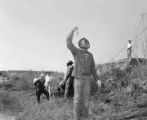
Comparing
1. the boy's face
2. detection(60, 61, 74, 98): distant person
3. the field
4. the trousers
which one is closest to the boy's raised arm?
the boy's face

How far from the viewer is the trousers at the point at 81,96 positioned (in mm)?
8393

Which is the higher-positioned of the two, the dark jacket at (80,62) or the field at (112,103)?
the dark jacket at (80,62)

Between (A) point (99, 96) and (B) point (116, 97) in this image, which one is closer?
(B) point (116, 97)

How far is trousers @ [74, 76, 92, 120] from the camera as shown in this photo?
839cm

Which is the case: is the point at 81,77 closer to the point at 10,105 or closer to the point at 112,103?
the point at 112,103

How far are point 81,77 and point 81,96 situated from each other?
1.34 feet

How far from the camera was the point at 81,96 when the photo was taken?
841 centimetres

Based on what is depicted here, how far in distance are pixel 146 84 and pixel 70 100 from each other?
104 inches

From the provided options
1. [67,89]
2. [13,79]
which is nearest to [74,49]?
[67,89]

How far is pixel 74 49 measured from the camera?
8438 millimetres

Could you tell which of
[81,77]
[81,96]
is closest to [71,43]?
[81,77]

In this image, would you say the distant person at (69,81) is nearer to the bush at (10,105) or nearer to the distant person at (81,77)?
the distant person at (81,77)

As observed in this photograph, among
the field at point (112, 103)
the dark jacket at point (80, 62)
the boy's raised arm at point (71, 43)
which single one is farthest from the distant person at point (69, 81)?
the boy's raised arm at point (71, 43)

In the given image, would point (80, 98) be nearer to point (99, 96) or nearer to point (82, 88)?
point (82, 88)
